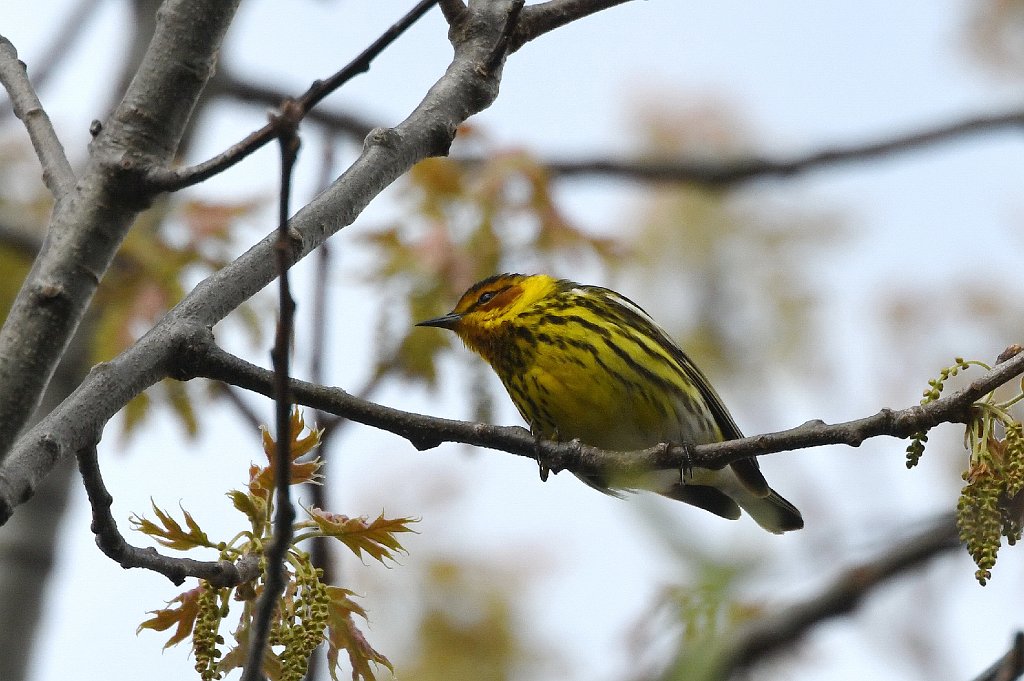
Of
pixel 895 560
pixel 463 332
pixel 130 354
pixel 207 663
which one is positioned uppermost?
pixel 463 332

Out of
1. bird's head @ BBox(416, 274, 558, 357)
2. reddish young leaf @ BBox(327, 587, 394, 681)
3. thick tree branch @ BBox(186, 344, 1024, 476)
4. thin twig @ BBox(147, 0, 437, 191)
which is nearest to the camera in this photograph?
thin twig @ BBox(147, 0, 437, 191)

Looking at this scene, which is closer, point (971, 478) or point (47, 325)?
point (971, 478)

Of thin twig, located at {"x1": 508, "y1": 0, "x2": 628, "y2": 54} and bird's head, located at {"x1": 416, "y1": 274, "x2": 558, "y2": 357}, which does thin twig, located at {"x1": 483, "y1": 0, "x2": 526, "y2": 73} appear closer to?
thin twig, located at {"x1": 508, "y1": 0, "x2": 628, "y2": 54}

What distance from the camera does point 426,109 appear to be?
248cm

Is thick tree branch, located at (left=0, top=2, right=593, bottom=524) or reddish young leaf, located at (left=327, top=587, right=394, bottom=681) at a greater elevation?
thick tree branch, located at (left=0, top=2, right=593, bottom=524)

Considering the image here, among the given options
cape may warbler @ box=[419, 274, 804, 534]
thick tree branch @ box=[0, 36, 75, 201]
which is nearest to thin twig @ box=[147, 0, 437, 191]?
thick tree branch @ box=[0, 36, 75, 201]

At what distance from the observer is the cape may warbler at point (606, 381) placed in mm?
4055

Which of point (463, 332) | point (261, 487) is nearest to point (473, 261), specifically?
point (463, 332)

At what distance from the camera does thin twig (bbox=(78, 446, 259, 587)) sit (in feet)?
6.50

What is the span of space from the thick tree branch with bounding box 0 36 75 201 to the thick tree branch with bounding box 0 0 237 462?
0.34ft

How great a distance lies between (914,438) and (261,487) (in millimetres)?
1207

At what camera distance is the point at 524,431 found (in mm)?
2316

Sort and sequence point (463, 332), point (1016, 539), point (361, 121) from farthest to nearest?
point (361, 121)
point (463, 332)
point (1016, 539)

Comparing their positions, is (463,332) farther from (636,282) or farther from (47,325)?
(636,282)
